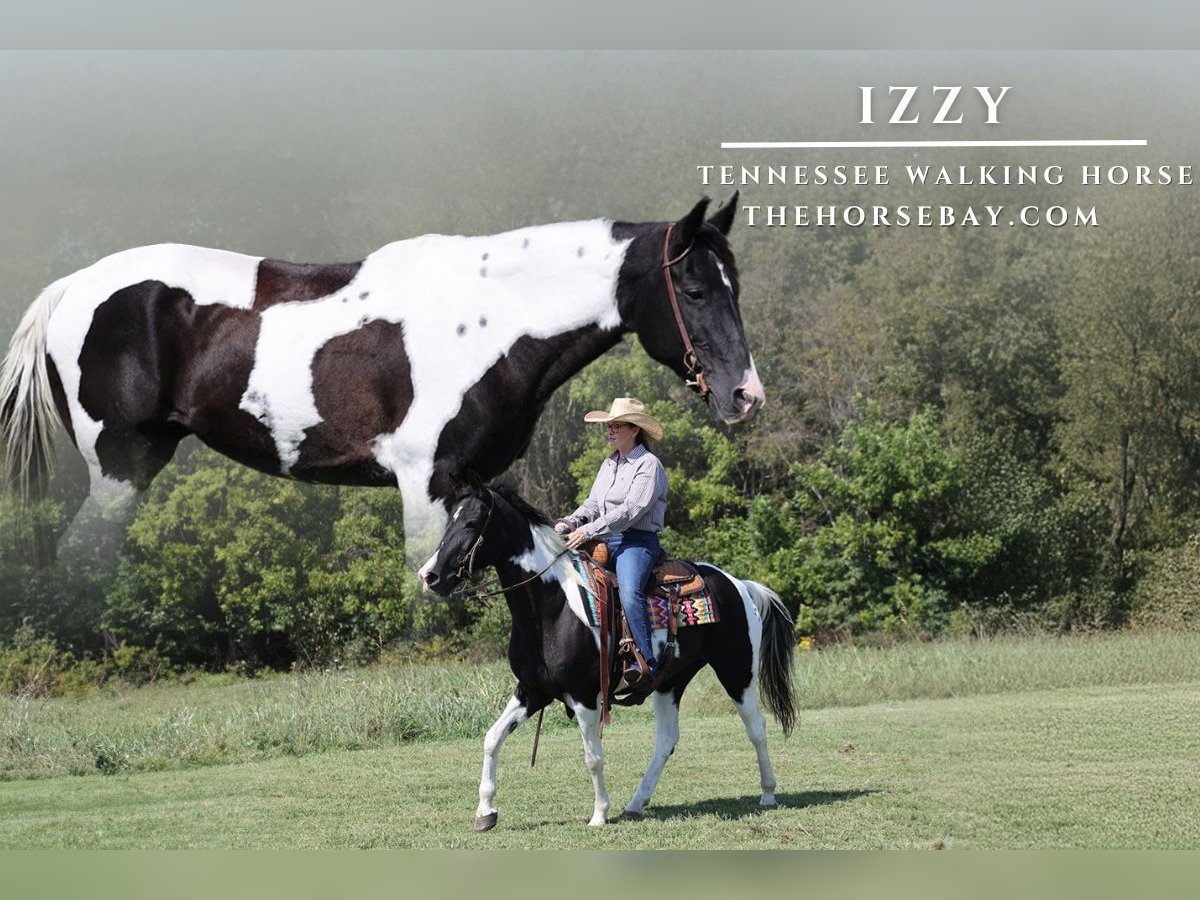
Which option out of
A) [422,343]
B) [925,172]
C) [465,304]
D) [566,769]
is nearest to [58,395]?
[422,343]

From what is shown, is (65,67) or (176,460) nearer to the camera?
(65,67)

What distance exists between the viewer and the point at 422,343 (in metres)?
5.55

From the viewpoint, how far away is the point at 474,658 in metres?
8.86

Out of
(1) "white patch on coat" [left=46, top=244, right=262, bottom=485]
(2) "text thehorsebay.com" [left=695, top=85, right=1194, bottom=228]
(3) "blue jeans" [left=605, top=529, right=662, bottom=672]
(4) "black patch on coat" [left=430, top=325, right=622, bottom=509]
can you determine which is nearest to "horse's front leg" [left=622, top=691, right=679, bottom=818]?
(3) "blue jeans" [left=605, top=529, right=662, bottom=672]

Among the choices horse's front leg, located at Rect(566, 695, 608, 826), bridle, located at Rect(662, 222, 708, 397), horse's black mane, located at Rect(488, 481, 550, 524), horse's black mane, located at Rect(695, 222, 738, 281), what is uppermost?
horse's black mane, located at Rect(695, 222, 738, 281)

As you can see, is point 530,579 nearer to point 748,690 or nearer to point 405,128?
point 748,690

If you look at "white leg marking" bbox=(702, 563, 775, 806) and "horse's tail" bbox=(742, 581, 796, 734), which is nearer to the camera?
"white leg marking" bbox=(702, 563, 775, 806)

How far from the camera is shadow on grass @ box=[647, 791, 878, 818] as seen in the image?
250 inches

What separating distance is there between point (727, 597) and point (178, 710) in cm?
387

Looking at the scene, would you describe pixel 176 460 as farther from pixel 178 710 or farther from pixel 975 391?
pixel 975 391

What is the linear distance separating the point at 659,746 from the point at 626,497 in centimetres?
125

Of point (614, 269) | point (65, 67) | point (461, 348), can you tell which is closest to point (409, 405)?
point (461, 348)

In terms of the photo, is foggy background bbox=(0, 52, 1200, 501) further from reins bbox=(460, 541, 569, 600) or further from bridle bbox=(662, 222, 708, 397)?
reins bbox=(460, 541, 569, 600)

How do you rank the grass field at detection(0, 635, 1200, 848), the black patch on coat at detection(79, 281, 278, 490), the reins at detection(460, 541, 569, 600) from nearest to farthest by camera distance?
the black patch on coat at detection(79, 281, 278, 490)
the reins at detection(460, 541, 569, 600)
the grass field at detection(0, 635, 1200, 848)
